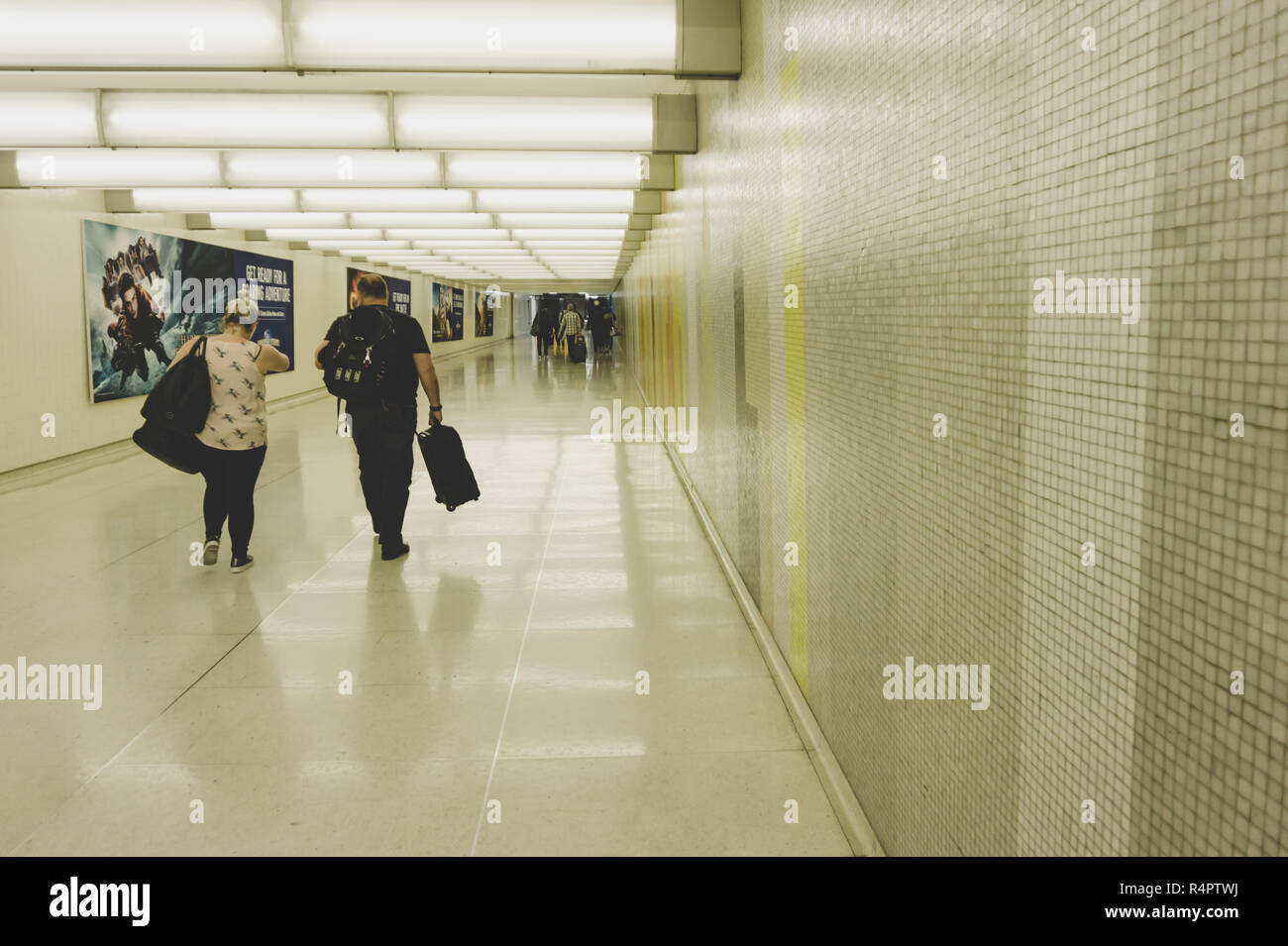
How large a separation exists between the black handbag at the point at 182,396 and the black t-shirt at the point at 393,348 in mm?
635

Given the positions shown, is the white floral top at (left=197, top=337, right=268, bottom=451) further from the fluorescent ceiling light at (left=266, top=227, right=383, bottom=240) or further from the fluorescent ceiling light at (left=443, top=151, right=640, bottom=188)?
the fluorescent ceiling light at (left=266, top=227, right=383, bottom=240)

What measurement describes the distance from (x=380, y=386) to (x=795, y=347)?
282 cm

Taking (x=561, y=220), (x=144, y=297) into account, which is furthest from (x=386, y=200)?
(x=144, y=297)

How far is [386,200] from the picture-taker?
28.3 ft

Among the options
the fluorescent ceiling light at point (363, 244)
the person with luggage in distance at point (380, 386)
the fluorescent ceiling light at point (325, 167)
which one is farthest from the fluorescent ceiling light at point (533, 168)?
the fluorescent ceiling light at point (363, 244)

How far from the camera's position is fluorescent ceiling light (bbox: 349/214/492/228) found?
9930 millimetres

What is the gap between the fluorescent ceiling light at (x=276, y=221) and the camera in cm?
994

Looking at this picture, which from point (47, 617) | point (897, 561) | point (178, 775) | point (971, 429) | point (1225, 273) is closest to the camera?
point (1225, 273)

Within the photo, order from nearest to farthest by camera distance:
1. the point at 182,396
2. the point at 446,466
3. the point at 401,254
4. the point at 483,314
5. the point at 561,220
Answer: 1. the point at 182,396
2. the point at 446,466
3. the point at 561,220
4. the point at 401,254
5. the point at 483,314

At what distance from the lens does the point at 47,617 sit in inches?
169

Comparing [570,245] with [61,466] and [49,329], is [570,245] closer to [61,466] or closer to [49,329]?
[49,329]

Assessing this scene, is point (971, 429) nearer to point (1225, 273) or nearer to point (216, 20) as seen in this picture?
point (1225, 273)
